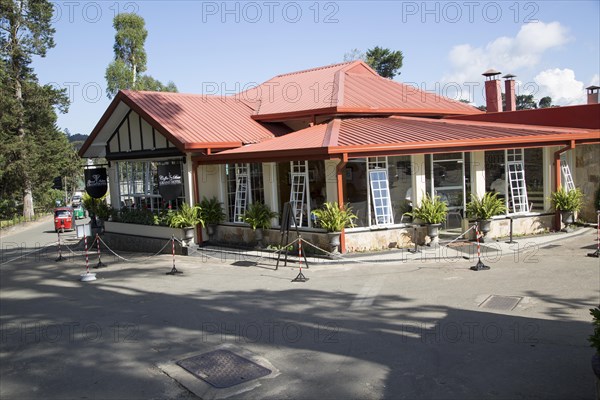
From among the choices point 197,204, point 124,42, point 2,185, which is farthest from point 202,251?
point 124,42

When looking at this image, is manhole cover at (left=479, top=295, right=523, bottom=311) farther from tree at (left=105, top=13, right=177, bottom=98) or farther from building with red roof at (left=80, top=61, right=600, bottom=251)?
tree at (left=105, top=13, right=177, bottom=98)

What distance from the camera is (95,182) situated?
2084cm

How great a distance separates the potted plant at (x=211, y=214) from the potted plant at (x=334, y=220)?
441cm

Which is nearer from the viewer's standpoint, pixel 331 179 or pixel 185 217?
pixel 331 179

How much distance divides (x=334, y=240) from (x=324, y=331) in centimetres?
591

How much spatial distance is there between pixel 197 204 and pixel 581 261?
1125cm

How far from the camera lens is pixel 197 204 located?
57.5ft

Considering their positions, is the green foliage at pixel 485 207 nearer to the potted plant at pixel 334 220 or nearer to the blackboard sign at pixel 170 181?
the potted plant at pixel 334 220

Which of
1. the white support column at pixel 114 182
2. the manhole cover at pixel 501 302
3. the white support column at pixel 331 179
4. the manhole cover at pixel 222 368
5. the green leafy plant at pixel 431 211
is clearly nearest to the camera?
the manhole cover at pixel 222 368

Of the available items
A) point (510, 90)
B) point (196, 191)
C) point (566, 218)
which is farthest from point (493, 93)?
point (196, 191)

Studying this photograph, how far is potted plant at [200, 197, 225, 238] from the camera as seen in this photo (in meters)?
17.4

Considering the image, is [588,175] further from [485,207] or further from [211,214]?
[211,214]

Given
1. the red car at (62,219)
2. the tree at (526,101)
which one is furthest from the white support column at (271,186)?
the tree at (526,101)

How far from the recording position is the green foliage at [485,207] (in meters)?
14.8
